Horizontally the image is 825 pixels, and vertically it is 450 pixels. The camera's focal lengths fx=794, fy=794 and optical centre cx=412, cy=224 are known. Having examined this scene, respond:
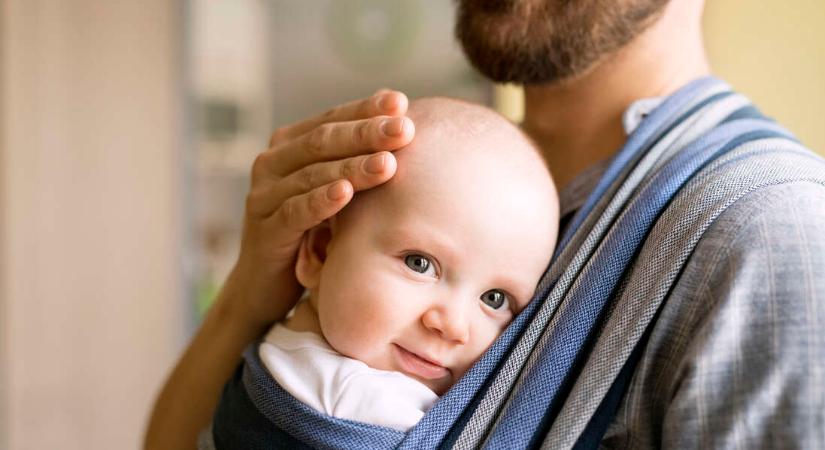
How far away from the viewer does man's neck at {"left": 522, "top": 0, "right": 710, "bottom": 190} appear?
1.14 metres

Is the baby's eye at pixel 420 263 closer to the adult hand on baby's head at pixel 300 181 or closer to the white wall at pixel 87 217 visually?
the adult hand on baby's head at pixel 300 181

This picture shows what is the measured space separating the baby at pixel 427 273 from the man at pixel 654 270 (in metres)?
0.05

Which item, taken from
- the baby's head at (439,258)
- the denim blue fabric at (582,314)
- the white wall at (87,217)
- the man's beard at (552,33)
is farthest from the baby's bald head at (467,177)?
the white wall at (87,217)

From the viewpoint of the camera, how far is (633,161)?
93 cm

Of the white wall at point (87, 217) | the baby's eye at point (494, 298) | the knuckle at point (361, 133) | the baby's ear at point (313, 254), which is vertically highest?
the knuckle at point (361, 133)

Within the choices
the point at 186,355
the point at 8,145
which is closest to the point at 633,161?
the point at 186,355

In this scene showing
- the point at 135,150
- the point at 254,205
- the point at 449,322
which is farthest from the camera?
the point at 135,150

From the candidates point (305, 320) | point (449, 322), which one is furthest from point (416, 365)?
point (305, 320)

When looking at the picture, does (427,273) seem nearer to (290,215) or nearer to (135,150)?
(290,215)

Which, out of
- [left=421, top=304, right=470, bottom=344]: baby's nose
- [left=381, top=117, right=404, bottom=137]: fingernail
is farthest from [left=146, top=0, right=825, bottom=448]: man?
[left=421, top=304, right=470, bottom=344]: baby's nose

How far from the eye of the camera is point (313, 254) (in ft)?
3.25

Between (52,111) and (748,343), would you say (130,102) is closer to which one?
(52,111)

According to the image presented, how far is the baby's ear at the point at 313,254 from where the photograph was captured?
974mm

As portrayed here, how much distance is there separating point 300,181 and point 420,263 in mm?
213
